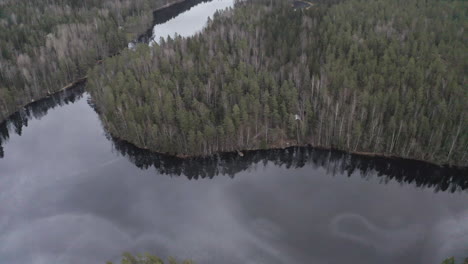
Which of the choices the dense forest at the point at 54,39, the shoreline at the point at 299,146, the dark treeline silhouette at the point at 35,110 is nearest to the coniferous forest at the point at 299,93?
the shoreline at the point at 299,146

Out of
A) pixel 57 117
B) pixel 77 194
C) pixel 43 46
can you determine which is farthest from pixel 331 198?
pixel 43 46

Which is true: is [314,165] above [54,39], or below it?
below

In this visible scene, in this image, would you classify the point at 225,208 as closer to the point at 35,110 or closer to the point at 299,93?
the point at 299,93

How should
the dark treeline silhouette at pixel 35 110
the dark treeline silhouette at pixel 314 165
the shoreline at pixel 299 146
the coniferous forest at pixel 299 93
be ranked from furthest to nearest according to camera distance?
1. the dark treeline silhouette at pixel 35 110
2. the coniferous forest at pixel 299 93
3. the shoreline at pixel 299 146
4. the dark treeline silhouette at pixel 314 165

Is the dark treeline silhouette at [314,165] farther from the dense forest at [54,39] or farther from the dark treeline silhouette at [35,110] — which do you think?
the dense forest at [54,39]

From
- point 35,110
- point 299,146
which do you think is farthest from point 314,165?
point 35,110

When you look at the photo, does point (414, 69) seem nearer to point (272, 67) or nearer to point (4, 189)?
point (272, 67)
